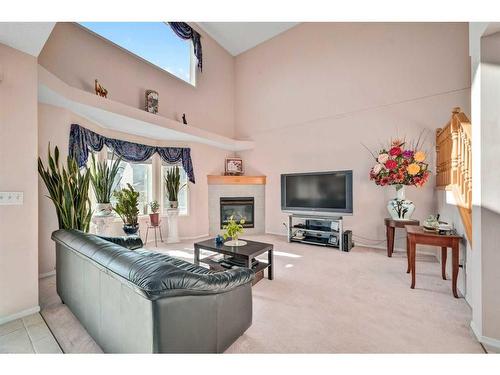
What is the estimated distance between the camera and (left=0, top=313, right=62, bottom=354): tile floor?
4.98 ft

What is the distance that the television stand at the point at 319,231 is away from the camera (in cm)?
395

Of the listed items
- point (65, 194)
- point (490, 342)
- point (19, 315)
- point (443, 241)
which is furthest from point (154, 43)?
point (490, 342)

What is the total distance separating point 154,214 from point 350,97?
180 inches

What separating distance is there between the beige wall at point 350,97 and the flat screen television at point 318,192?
0.37 metres

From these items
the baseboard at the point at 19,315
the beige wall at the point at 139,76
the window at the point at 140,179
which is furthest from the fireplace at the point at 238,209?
the baseboard at the point at 19,315

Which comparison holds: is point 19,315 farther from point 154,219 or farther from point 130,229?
point 154,219

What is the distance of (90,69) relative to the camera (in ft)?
11.0

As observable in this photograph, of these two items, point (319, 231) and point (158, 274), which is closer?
point (158, 274)

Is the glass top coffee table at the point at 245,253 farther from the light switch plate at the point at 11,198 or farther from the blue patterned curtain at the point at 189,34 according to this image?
the blue patterned curtain at the point at 189,34

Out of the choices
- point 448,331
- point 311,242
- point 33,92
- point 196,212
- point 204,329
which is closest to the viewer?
point 204,329

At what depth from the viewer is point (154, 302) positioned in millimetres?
1089
